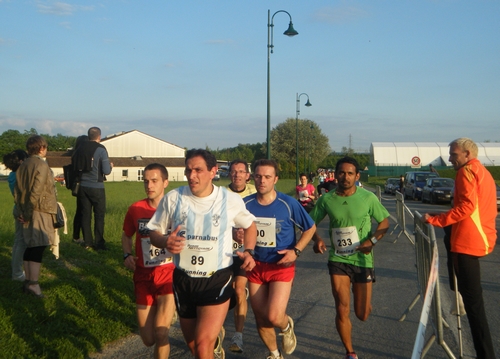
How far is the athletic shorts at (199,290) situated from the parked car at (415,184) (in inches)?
1322

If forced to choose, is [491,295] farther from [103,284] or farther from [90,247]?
[90,247]

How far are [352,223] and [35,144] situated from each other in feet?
12.9

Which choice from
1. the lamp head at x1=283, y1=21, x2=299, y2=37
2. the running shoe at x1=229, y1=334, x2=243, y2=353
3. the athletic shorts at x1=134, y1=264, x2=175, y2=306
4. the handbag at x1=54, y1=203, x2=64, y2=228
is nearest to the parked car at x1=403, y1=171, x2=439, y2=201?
the lamp head at x1=283, y1=21, x2=299, y2=37

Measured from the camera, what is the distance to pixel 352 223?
555 cm

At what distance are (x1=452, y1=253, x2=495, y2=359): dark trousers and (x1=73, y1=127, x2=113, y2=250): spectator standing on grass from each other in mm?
6676

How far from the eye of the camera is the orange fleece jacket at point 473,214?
5.19 meters

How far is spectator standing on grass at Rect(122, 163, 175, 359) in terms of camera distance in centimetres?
483

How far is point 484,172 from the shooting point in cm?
529

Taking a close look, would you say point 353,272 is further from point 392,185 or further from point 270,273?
point 392,185

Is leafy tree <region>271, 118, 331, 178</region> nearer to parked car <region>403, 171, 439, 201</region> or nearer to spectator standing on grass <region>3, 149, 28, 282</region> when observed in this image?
parked car <region>403, 171, 439, 201</region>

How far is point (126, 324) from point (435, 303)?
348 centimetres

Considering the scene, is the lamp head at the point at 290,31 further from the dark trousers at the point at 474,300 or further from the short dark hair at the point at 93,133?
the dark trousers at the point at 474,300

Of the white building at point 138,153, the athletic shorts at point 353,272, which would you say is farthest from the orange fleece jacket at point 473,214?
the white building at point 138,153

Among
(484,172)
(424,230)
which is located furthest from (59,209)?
(484,172)
